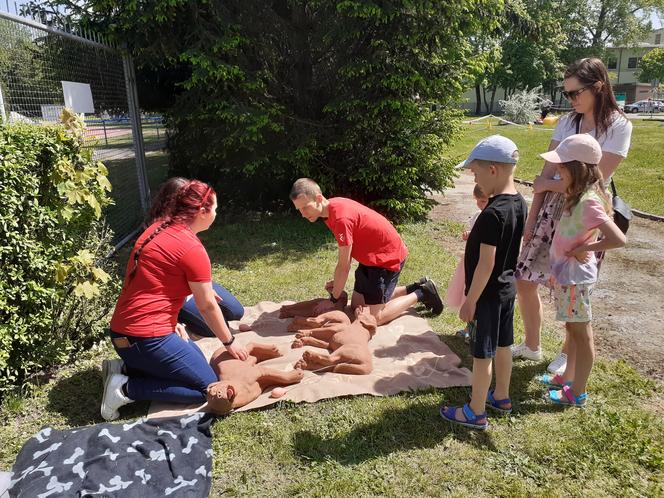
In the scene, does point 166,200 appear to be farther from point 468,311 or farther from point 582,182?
point 582,182

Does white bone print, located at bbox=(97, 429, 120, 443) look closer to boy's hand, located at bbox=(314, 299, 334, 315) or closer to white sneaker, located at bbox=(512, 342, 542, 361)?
boy's hand, located at bbox=(314, 299, 334, 315)

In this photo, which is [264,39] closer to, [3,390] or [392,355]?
[392,355]

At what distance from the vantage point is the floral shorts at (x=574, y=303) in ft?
10.5

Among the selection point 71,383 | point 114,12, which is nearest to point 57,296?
point 71,383

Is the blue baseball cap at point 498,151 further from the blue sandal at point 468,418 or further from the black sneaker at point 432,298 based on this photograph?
the black sneaker at point 432,298

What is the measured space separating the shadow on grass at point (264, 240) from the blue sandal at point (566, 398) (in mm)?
4115

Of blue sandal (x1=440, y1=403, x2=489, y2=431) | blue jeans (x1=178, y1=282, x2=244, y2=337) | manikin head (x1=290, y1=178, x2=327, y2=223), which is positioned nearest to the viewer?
blue sandal (x1=440, y1=403, x2=489, y2=431)

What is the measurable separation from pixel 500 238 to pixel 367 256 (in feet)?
6.42

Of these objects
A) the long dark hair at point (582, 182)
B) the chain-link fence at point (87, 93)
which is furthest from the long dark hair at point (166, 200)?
the long dark hair at point (582, 182)

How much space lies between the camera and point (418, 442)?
3.12 metres

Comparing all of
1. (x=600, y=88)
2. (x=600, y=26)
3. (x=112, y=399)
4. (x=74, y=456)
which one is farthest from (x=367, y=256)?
(x=600, y=26)

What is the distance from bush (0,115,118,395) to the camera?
3311 mm

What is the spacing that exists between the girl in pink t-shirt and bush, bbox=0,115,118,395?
10.9 feet

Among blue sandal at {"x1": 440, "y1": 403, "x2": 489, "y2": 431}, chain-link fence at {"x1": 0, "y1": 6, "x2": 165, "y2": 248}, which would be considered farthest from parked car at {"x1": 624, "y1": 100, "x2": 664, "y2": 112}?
blue sandal at {"x1": 440, "y1": 403, "x2": 489, "y2": 431}
